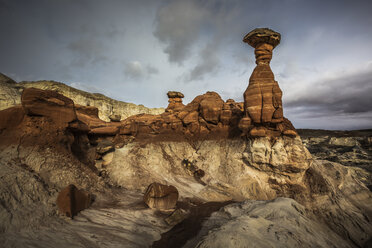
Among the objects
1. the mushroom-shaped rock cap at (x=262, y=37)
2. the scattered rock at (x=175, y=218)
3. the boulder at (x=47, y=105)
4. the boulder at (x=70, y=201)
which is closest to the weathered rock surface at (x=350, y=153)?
the mushroom-shaped rock cap at (x=262, y=37)

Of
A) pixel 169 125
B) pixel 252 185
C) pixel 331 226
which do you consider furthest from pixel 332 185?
pixel 169 125

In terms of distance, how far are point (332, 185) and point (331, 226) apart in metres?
3.35

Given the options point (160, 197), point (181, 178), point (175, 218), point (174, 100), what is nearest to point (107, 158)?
point (181, 178)

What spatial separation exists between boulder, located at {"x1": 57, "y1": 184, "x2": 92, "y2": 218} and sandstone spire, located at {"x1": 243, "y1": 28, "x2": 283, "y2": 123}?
13159mm

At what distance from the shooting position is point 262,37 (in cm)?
1454

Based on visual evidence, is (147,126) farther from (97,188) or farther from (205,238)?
(205,238)

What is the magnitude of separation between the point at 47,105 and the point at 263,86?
15483 millimetres

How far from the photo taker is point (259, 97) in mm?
14398

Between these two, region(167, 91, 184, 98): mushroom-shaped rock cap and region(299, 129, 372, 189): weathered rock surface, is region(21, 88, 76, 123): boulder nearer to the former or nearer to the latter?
region(167, 91, 184, 98): mushroom-shaped rock cap

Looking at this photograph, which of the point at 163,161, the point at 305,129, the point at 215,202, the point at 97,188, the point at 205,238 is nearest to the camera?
the point at 205,238

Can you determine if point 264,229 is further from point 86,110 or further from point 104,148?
point 86,110

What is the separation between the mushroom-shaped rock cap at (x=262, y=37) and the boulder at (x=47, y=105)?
15129 mm

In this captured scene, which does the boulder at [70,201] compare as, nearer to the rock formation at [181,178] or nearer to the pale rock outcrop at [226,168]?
the rock formation at [181,178]

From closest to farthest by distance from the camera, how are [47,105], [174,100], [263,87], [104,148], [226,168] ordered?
1. [47,105]
2. [104,148]
3. [263,87]
4. [226,168]
5. [174,100]
